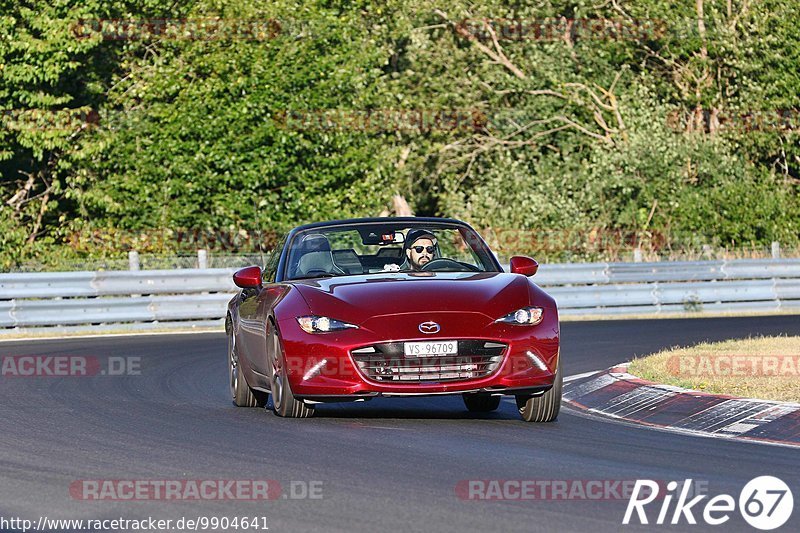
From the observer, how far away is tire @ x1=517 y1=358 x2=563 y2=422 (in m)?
11.2

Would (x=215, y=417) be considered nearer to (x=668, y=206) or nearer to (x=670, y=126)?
(x=668, y=206)

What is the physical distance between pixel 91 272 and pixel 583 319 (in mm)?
8640

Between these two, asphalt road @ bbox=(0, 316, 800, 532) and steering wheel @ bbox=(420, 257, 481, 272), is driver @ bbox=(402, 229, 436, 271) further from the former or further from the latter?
asphalt road @ bbox=(0, 316, 800, 532)

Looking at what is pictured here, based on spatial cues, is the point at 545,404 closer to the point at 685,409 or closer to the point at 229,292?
the point at 685,409

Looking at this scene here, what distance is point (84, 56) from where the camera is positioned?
33.7 meters

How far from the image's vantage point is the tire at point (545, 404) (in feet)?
36.9

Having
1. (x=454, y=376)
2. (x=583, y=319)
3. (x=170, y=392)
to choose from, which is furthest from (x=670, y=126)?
(x=454, y=376)

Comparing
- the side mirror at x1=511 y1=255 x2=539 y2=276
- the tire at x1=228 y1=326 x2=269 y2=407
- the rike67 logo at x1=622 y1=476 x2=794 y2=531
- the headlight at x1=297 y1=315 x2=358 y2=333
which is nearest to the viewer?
the rike67 logo at x1=622 y1=476 x2=794 y2=531

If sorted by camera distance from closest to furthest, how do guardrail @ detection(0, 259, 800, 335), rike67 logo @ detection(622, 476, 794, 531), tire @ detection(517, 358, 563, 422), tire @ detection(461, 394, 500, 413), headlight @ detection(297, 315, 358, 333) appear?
rike67 logo @ detection(622, 476, 794, 531)
headlight @ detection(297, 315, 358, 333)
tire @ detection(517, 358, 563, 422)
tire @ detection(461, 394, 500, 413)
guardrail @ detection(0, 259, 800, 335)

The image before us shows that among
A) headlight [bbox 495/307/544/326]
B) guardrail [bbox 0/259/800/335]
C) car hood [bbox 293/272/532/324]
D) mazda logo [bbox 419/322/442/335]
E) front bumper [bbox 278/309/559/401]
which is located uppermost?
car hood [bbox 293/272/532/324]

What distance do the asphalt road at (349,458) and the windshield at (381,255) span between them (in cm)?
113

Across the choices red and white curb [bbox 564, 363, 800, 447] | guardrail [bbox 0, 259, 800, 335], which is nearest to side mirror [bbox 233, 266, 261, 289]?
red and white curb [bbox 564, 363, 800, 447]

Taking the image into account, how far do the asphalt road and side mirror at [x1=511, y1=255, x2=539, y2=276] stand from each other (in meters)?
1.13

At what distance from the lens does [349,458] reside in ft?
29.9
